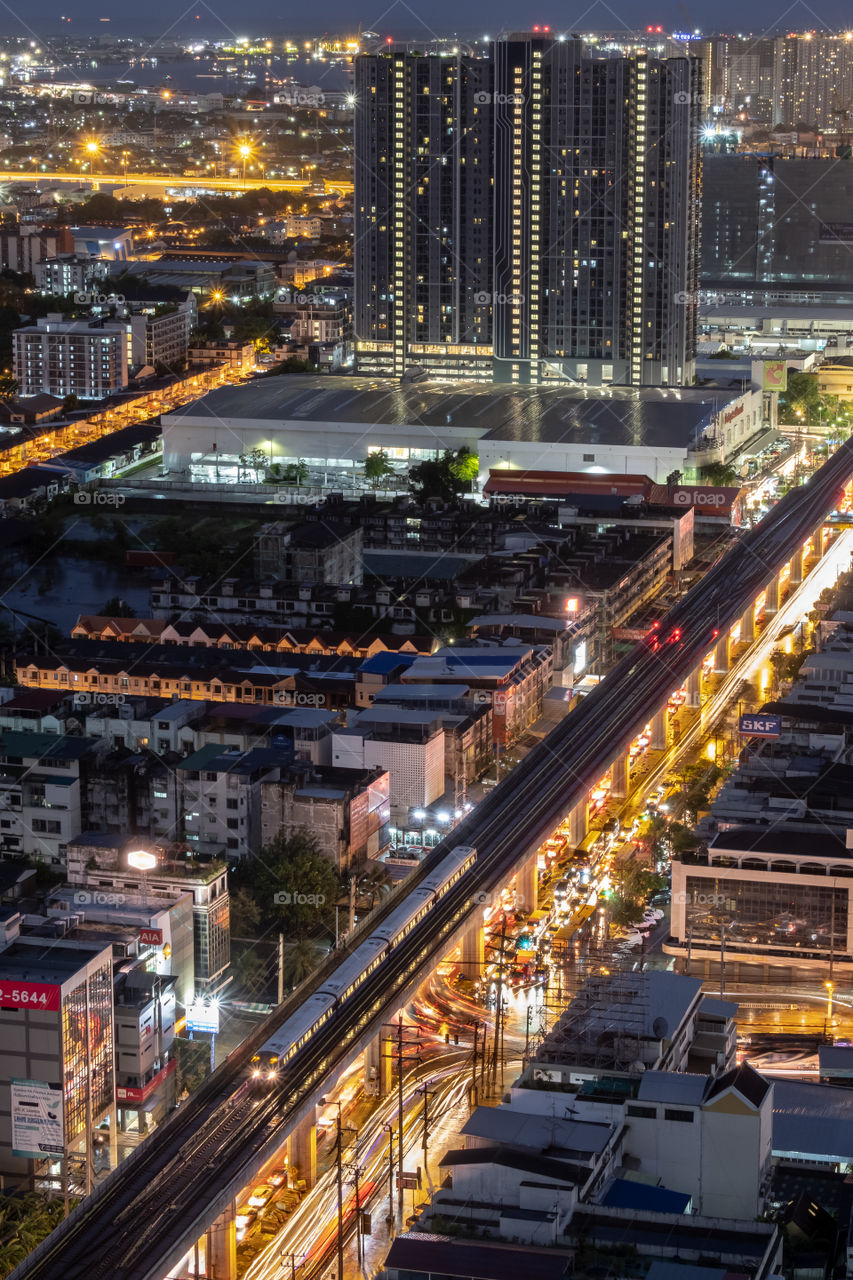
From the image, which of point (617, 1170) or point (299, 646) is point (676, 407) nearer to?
point (299, 646)

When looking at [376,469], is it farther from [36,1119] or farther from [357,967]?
[36,1119]

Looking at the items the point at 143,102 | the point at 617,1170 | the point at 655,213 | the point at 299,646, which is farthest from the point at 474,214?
the point at 143,102

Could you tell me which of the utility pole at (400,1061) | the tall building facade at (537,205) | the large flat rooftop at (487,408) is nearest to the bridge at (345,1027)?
the utility pole at (400,1061)

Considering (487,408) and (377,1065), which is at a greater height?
(487,408)

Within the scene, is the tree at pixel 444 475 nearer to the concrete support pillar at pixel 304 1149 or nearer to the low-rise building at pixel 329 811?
the low-rise building at pixel 329 811

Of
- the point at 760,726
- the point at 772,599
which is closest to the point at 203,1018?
the point at 760,726

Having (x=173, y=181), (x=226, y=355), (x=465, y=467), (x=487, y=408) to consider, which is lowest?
(x=465, y=467)
